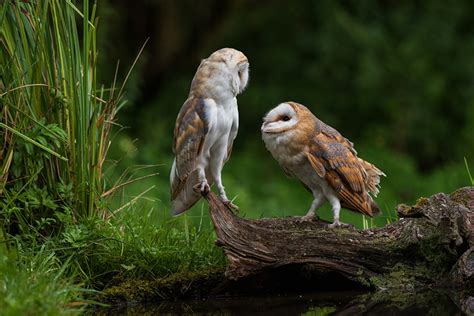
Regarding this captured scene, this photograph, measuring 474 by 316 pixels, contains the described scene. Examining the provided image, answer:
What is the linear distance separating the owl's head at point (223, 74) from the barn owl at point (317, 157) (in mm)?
320

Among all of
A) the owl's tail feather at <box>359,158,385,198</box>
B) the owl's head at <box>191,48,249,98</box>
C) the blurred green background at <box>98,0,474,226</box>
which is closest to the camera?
the owl's head at <box>191,48,249,98</box>

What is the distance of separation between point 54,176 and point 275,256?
4.84ft

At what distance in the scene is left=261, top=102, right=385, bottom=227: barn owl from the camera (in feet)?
21.9

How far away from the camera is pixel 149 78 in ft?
51.8

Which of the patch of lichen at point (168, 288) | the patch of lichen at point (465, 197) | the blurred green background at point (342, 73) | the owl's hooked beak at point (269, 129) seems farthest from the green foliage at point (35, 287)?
the blurred green background at point (342, 73)

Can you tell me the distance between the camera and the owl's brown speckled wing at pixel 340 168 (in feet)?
21.9

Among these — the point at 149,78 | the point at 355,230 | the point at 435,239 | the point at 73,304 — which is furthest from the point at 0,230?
the point at 149,78

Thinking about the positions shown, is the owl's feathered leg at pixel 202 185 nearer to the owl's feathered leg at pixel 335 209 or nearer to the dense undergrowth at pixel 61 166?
the dense undergrowth at pixel 61 166

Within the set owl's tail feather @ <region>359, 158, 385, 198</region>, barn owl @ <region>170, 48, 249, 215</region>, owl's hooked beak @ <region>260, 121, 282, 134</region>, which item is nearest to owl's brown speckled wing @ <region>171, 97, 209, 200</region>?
barn owl @ <region>170, 48, 249, 215</region>

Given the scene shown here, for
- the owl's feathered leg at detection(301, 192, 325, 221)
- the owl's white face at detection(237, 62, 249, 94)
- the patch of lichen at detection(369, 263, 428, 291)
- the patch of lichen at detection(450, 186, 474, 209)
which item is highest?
the owl's white face at detection(237, 62, 249, 94)

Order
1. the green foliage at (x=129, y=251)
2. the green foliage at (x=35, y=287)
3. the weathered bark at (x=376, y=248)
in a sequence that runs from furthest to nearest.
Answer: the green foliage at (x=129, y=251) → the weathered bark at (x=376, y=248) → the green foliage at (x=35, y=287)

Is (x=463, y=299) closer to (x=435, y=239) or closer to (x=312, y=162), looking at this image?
(x=435, y=239)

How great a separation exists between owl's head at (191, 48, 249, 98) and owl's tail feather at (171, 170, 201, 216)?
55 cm

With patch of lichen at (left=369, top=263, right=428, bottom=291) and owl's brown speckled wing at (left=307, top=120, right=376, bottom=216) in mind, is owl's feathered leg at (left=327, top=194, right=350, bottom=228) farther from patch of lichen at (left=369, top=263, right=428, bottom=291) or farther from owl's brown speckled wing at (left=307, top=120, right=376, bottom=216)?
patch of lichen at (left=369, top=263, right=428, bottom=291)
